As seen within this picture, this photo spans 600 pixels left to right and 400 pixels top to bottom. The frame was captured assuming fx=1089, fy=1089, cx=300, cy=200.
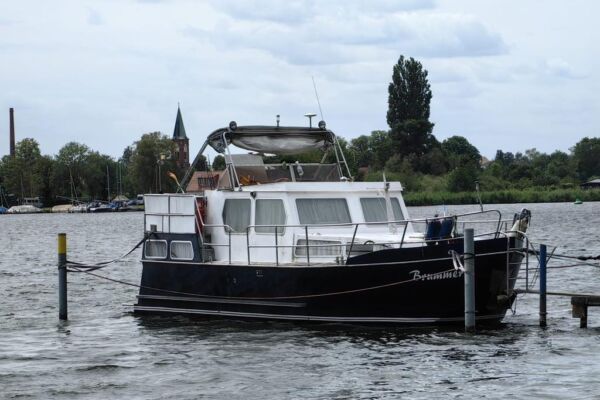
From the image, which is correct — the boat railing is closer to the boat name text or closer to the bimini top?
the boat name text

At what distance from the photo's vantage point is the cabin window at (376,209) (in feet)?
78.8

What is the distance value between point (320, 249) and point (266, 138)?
3.85 m

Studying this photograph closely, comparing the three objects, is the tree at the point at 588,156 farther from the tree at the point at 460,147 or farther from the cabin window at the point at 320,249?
the cabin window at the point at 320,249

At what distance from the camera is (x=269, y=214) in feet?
77.0

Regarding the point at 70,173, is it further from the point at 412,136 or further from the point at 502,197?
the point at 502,197

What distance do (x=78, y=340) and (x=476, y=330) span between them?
8556 mm

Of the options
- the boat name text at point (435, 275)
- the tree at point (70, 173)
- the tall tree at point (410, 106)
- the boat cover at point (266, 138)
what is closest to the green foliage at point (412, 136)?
the tall tree at point (410, 106)

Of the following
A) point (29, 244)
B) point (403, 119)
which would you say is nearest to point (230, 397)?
point (29, 244)

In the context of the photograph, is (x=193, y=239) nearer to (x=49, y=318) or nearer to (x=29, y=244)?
(x=49, y=318)

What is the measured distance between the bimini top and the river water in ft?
13.8

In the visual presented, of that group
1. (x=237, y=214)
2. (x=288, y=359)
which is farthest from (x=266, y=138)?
(x=288, y=359)

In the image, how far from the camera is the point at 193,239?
947 inches

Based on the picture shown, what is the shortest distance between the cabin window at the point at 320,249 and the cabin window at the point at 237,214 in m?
1.59

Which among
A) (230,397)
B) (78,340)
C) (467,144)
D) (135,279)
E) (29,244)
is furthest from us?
(467,144)
